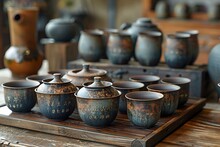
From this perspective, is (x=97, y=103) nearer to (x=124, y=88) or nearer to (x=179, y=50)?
(x=124, y=88)

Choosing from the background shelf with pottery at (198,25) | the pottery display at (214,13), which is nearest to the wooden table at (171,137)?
the background shelf with pottery at (198,25)

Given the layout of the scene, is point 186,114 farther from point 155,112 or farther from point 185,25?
point 185,25

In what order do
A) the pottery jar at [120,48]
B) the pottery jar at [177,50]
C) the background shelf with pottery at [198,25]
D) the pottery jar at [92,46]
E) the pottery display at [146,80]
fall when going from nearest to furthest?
the pottery display at [146,80]
the pottery jar at [177,50]
the pottery jar at [120,48]
the pottery jar at [92,46]
the background shelf with pottery at [198,25]

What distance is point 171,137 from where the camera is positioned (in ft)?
4.68

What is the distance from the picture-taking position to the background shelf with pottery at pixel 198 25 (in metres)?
4.64

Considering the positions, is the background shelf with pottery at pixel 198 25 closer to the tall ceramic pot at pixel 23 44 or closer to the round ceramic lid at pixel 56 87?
the tall ceramic pot at pixel 23 44

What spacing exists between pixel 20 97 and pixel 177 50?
0.85 meters

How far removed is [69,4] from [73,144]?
180 inches

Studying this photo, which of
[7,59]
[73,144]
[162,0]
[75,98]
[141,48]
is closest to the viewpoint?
[73,144]

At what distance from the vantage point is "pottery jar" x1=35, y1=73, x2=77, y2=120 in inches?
57.8

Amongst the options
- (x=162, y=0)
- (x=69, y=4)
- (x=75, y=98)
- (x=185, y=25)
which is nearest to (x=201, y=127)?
(x=75, y=98)

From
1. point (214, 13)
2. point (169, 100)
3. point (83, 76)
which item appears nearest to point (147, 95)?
point (169, 100)

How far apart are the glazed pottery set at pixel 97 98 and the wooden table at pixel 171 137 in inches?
3.1

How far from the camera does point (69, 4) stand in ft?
18.9
